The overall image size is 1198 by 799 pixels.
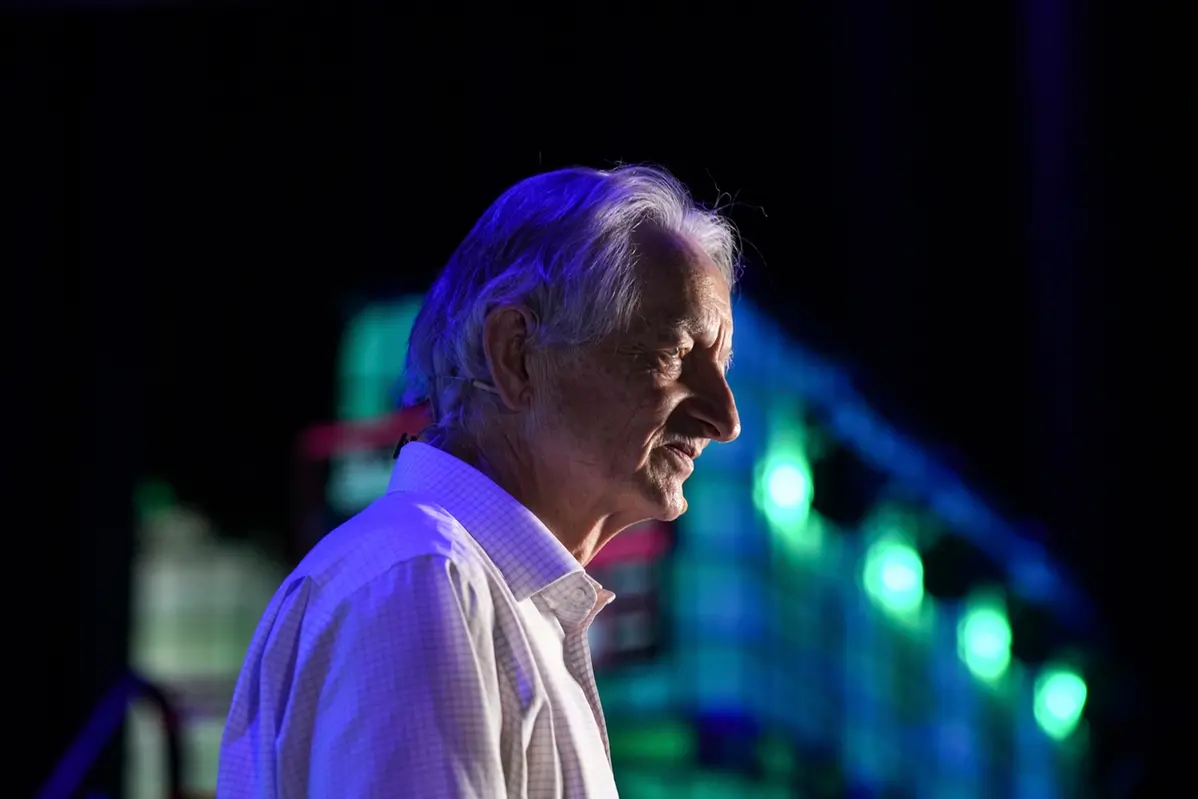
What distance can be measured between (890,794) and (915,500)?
3.16ft

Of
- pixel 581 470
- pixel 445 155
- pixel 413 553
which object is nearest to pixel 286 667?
pixel 413 553

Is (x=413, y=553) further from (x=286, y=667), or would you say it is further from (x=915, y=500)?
(x=915, y=500)

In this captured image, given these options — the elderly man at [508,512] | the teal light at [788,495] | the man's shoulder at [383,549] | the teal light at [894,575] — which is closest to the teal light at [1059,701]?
the teal light at [894,575]

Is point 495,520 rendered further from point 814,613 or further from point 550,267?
point 814,613

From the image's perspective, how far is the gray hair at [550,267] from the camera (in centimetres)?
94

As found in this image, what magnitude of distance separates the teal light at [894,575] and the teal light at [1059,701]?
1.54 feet

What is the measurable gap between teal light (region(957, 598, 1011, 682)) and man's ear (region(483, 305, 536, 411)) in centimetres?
341

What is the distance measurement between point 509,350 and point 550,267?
0.24 ft

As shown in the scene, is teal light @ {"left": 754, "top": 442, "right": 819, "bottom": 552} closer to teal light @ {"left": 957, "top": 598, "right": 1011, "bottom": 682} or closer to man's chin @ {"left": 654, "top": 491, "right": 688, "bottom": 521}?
teal light @ {"left": 957, "top": 598, "right": 1011, "bottom": 682}

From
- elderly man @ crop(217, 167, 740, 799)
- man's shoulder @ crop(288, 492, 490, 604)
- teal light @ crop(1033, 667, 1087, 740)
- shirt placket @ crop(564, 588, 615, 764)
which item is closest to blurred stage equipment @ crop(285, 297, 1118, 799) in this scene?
teal light @ crop(1033, 667, 1087, 740)

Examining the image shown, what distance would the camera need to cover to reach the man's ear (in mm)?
944

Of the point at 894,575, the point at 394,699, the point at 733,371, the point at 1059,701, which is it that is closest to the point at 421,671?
the point at 394,699

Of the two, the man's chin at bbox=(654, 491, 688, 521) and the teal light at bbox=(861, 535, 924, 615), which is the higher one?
the man's chin at bbox=(654, 491, 688, 521)

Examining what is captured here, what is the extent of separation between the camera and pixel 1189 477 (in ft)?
12.3
